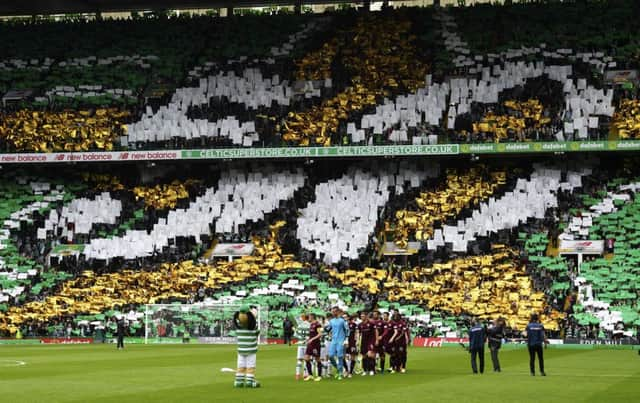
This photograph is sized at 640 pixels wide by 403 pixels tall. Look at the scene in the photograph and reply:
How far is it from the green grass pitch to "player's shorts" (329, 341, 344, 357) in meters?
0.85

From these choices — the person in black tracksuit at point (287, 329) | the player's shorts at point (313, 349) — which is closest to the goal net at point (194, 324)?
the person in black tracksuit at point (287, 329)

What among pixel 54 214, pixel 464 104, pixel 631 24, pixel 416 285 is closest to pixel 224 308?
pixel 416 285

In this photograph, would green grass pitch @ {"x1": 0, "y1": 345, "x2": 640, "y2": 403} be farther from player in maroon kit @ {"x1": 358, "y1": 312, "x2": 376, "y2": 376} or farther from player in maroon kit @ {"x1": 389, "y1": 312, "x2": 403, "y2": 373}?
player in maroon kit @ {"x1": 358, "y1": 312, "x2": 376, "y2": 376}

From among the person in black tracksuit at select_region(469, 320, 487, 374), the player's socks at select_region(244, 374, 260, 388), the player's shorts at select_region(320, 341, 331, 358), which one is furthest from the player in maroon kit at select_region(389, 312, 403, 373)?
the player's socks at select_region(244, 374, 260, 388)

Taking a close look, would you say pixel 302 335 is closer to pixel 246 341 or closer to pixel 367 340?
pixel 367 340

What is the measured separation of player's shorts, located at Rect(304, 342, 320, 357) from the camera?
28175mm

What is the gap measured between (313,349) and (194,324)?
26524 millimetres

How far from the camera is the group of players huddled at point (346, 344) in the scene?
92.9ft

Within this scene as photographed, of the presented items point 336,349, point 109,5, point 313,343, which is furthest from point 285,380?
point 109,5

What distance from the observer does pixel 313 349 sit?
28.4 m

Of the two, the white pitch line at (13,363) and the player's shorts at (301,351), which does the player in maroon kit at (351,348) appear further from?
the white pitch line at (13,363)

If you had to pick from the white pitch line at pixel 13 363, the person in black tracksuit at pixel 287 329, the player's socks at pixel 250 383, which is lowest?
the white pitch line at pixel 13 363

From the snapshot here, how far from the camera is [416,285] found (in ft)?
179

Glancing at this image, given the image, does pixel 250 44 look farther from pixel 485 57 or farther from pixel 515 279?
pixel 515 279
